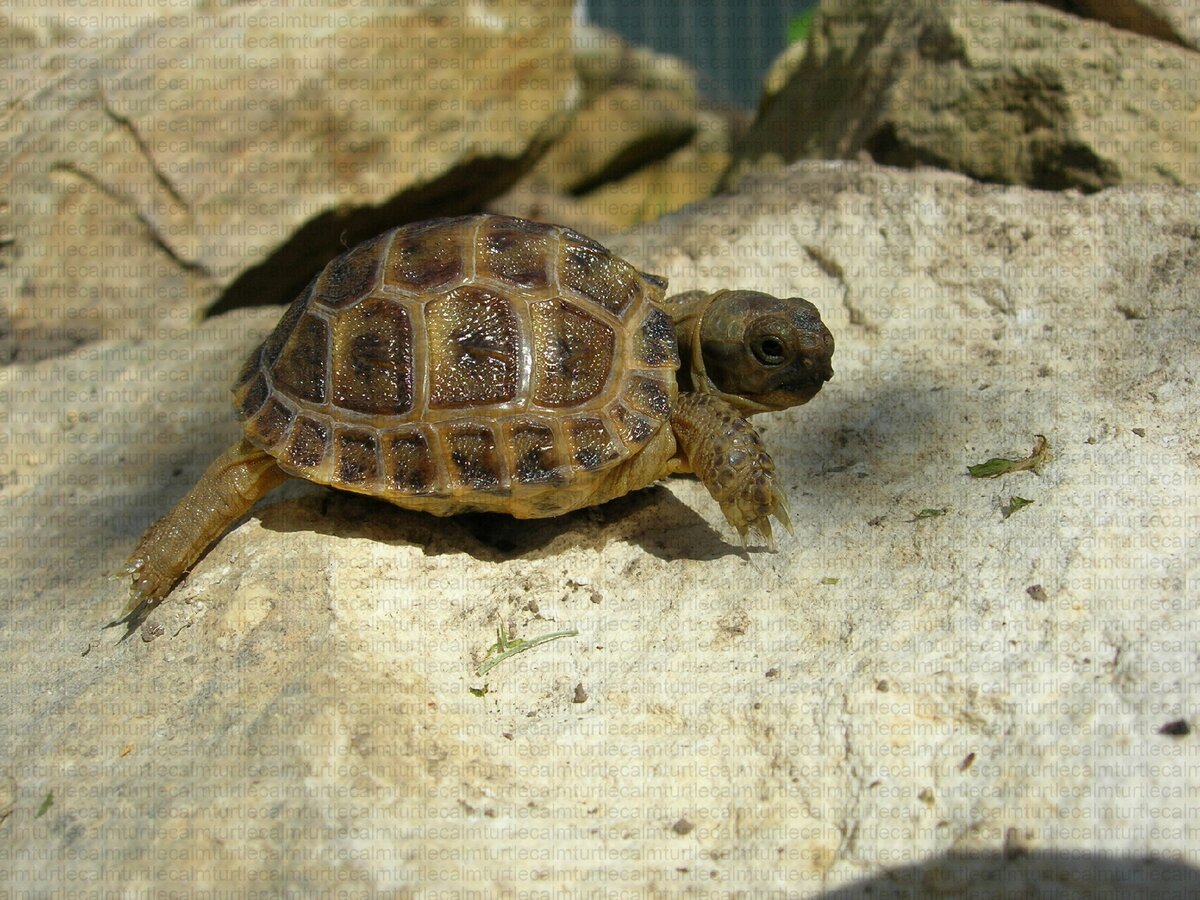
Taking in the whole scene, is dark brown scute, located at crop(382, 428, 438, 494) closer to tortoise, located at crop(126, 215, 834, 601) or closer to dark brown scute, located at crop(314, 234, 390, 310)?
tortoise, located at crop(126, 215, 834, 601)

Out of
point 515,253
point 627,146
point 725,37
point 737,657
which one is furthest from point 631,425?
point 725,37

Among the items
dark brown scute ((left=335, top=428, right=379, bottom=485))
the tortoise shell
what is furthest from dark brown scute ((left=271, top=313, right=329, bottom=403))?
dark brown scute ((left=335, top=428, right=379, bottom=485))

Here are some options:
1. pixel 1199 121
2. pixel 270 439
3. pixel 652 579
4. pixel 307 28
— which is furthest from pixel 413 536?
pixel 1199 121

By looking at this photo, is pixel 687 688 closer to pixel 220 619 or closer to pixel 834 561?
pixel 834 561

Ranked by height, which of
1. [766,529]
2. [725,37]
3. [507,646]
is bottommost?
[725,37]

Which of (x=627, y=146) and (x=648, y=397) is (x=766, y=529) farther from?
(x=627, y=146)

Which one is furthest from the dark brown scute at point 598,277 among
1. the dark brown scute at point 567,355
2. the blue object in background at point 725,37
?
the blue object in background at point 725,37
